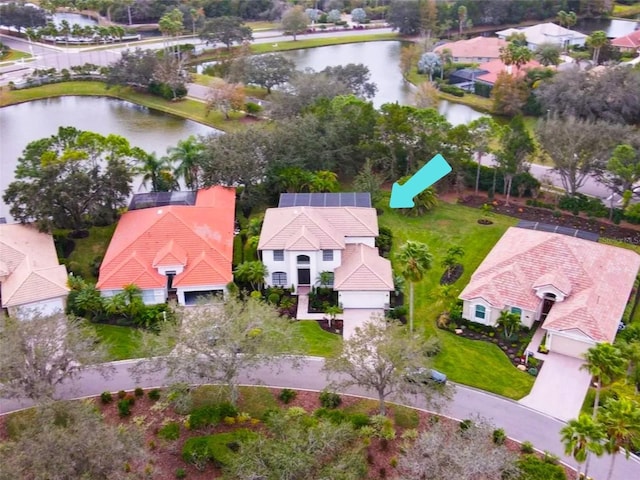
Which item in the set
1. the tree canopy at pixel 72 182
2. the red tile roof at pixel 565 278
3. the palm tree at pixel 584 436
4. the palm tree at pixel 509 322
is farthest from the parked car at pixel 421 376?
the tree canopy at pixel 72 182

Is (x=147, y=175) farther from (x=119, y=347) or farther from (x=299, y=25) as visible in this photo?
(x=299, y=25)

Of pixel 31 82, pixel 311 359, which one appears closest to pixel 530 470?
pixel 311 359

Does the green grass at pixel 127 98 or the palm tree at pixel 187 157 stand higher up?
the palm tree at pixel 187 157

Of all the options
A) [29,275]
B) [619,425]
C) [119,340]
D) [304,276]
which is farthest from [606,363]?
[29,275]

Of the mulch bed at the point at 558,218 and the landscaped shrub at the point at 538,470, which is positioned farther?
the mulch bed at the point at 558,218

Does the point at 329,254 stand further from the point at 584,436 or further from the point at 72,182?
the point at 584,436

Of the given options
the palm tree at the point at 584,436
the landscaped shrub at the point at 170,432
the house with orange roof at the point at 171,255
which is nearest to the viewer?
the palm tree at the point at 584,436

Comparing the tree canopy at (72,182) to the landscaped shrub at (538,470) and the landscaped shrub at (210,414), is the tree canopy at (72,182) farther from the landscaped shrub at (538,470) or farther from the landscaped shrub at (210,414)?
the landscaped shrub at (538,470)
